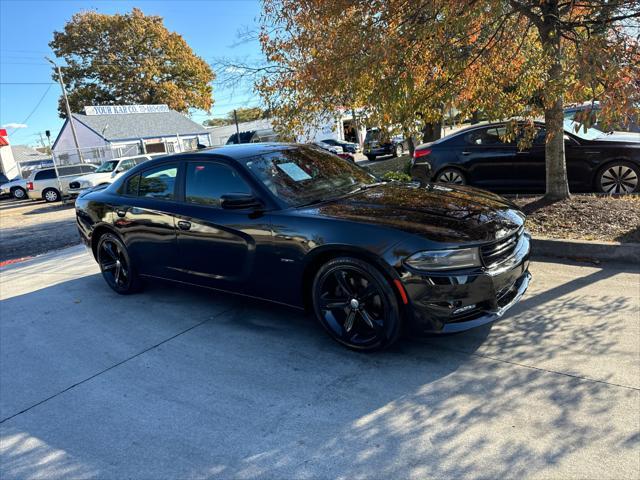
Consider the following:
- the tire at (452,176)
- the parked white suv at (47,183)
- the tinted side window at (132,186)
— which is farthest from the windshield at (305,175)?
the parked white suv at (47,183)

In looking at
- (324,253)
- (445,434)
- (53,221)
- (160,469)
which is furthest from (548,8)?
(53,221)

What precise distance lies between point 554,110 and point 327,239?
15.0ft

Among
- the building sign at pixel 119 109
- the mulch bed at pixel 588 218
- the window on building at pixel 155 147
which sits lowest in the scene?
the mulch bed at pixel 588 218

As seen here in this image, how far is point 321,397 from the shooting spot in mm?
3123

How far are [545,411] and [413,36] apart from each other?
148 inches

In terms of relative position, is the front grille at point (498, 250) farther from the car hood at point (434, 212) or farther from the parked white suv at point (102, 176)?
the parked white suv at point (102, 176)

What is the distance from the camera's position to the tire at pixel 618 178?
7.60m

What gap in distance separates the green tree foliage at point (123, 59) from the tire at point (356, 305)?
4887 cm

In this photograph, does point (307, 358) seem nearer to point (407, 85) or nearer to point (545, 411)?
point (545, 411)

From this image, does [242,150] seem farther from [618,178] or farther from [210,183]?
[618,178]

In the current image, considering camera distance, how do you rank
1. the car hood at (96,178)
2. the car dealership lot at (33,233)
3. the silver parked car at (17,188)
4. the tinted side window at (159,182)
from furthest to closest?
1. the silver parked car at (17,188)
2. the car hood at (96,178)
3. the car dealership lot at (33,233)
4. the tinted side window at (159,182)

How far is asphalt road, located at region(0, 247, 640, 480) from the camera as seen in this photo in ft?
8.30

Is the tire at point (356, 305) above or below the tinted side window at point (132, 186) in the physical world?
below

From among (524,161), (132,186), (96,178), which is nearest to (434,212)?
(132,186)
